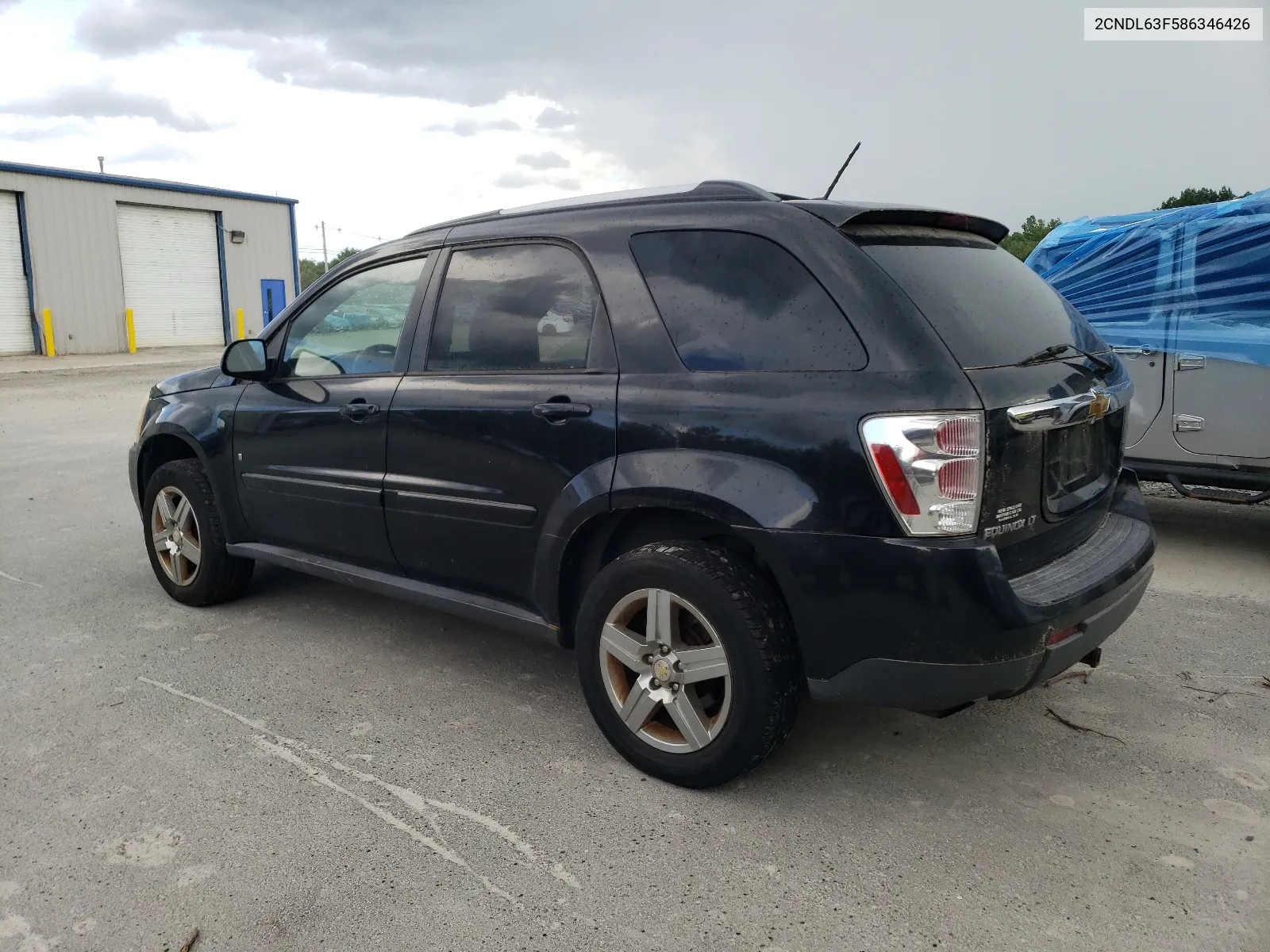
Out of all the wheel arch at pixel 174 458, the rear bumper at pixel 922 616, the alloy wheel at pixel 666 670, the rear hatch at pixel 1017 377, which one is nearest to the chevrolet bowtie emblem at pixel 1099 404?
the rear hatch at pixel 1017 377

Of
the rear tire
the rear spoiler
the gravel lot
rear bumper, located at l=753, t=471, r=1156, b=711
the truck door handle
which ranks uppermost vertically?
the rear spoiler

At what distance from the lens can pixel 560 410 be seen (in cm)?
320

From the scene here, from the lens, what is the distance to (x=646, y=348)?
3076mm

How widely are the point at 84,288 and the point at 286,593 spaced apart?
23707 millimetres

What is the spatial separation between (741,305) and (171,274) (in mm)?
28419

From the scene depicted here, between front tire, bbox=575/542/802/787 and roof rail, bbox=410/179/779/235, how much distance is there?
1104 mm

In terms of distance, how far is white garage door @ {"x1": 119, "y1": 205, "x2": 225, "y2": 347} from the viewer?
86.1 ft

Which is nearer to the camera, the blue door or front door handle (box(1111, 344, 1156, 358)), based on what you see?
front door handle (box(1111, 344, 1156, 358))

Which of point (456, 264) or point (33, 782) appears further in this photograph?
point (456, 264)

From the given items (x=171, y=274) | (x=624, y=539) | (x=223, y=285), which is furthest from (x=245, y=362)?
(x=223, y=285)

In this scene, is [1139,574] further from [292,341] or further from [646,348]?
[292,341]

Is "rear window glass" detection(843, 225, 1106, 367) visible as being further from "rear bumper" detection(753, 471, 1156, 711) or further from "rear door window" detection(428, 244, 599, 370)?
"rear door window" detection(428, 244, 599, 370)

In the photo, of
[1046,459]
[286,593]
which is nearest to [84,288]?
[286,593]

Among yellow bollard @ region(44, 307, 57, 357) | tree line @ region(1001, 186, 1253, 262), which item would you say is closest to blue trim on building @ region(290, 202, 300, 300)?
yellow bollard @ region(44, 307, 57, 357)
